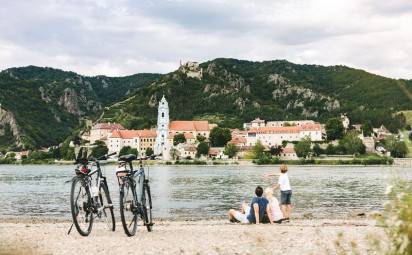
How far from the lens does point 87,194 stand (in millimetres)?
13180

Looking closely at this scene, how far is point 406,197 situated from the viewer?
540 cm

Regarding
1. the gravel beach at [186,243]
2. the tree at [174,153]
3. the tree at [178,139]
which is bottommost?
the gravel beach at [186,243]

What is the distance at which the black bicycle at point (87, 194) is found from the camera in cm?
1291

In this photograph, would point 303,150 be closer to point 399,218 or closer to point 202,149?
point 202,149

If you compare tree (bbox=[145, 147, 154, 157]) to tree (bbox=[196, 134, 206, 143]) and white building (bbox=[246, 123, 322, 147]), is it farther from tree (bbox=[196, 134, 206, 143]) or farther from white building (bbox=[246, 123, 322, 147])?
white building (bbox=[246, 123, 322, 147])

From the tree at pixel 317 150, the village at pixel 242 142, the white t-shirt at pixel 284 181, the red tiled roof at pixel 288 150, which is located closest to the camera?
the white t-shirt at pixel 284 181

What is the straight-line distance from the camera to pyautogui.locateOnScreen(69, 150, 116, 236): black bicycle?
1291 cm

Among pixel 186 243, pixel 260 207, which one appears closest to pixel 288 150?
pixel 260 207

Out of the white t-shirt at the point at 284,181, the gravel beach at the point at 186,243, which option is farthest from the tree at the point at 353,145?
the gravel beach at the point at 186,243

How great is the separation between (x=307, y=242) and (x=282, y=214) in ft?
22.1

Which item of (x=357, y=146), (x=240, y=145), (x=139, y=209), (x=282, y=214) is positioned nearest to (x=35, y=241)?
(x=139, y=209)

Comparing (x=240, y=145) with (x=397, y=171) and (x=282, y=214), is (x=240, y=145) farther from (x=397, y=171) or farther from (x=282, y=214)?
(x=397, y=171)

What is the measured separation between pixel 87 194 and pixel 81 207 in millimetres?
323

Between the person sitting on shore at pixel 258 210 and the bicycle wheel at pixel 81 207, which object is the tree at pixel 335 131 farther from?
the bicycle wheel at pixel 81 207
